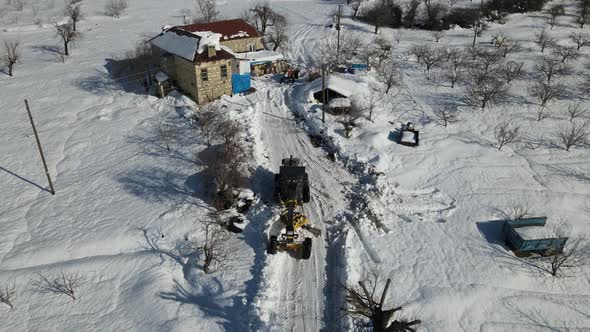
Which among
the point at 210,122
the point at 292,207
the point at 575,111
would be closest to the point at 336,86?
the point at 210,122

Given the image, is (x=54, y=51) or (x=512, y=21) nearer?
(x=54, y=51)

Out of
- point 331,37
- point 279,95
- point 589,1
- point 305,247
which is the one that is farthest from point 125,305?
point 589,1

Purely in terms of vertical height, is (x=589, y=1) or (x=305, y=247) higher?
(x=589, y=1)

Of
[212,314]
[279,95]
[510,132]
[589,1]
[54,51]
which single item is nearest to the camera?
[212,314]

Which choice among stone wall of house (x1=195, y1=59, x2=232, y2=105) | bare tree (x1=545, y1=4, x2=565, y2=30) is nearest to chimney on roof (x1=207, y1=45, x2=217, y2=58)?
stone wall of house (x1=195, y1=59, x2=232, y2=105)

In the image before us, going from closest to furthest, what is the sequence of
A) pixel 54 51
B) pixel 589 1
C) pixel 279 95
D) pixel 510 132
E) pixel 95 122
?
pixel 510 132 → pixel 95 122 → pixel 279 95 → pixel 54 51 → pixel 589 1

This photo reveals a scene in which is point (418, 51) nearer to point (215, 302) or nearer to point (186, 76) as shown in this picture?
point (186, 76)

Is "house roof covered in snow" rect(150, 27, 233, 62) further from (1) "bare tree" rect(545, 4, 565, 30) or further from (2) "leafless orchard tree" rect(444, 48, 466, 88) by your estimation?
(1) "bare tree" rect(545, 4, 565, 30)

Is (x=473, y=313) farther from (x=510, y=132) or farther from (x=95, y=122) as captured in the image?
(x=95, y=122)
